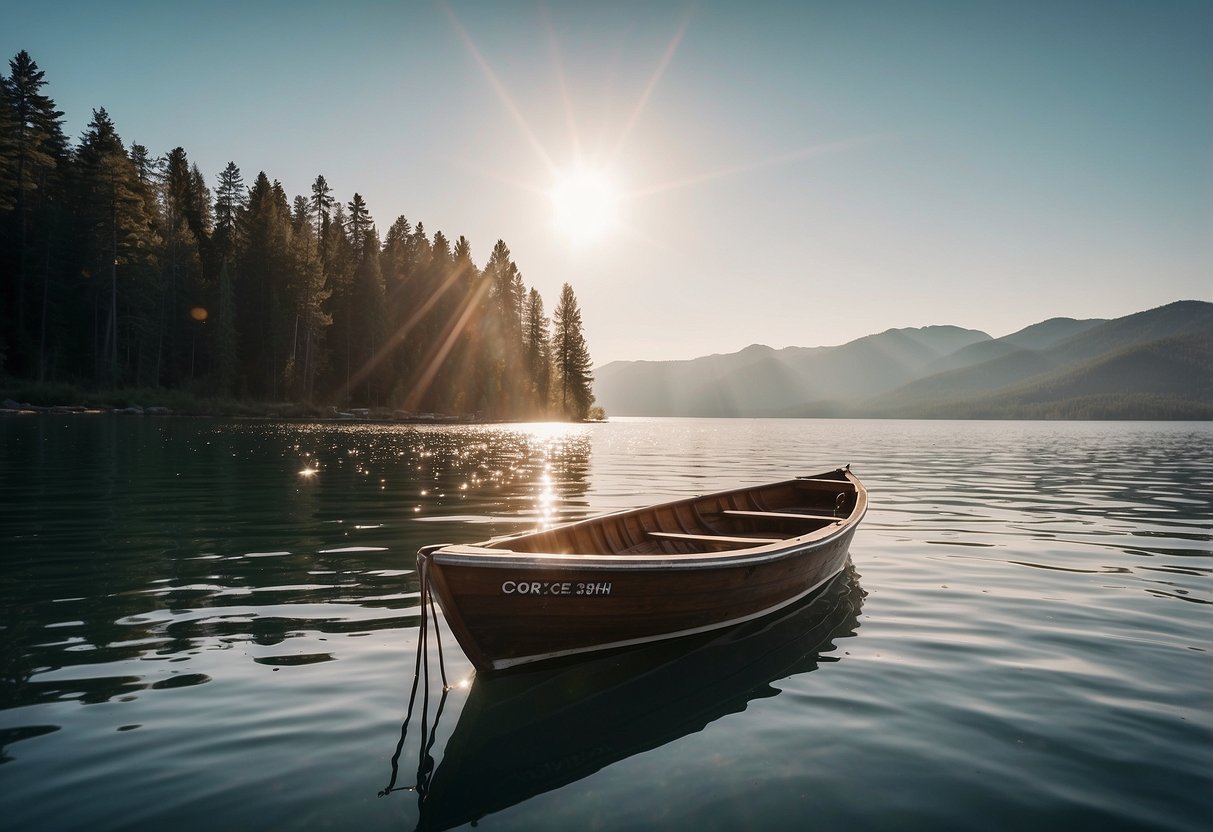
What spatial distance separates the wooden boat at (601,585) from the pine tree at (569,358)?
10141cm

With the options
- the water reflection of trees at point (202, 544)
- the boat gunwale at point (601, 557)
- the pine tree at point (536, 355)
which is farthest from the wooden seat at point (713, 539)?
the pine tree at point (536, 355)

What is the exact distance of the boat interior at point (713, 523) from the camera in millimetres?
9946

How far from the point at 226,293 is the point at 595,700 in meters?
74.9

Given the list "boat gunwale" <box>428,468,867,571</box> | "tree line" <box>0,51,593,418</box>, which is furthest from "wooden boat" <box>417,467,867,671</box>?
"tree line" <box>0,51,593,418</box>

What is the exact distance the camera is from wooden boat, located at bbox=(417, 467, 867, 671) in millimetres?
6945

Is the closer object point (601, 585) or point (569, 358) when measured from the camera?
point (601, 585)

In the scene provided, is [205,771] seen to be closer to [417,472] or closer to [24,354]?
[417,472]

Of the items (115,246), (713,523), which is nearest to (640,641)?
(713,523)

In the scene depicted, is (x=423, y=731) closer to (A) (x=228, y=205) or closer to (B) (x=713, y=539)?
(B) (x=713, y=539)

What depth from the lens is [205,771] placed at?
17.4 ft

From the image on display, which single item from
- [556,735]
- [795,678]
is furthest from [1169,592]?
[556,735]

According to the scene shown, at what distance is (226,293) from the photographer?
69188 mm

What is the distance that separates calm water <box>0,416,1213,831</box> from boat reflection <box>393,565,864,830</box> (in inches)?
1.3

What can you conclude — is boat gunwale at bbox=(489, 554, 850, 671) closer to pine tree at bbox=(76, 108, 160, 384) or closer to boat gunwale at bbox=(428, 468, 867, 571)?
boat gunwale at bbox=(428, 468, 867, 571)
